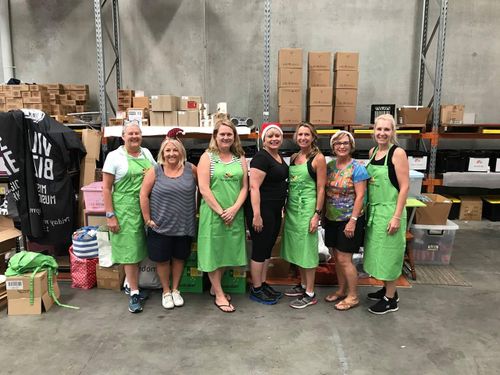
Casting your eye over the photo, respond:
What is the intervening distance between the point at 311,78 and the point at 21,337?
406 cm

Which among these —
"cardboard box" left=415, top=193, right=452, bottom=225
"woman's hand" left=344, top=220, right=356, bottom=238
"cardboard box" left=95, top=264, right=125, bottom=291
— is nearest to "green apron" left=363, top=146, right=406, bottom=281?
"woman's hand" left=344, top=220, right=356, bottom=238

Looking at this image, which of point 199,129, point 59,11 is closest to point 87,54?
point 59,11

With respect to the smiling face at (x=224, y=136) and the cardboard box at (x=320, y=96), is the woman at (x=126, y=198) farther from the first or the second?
the cardboard box at (x=320, y=96)

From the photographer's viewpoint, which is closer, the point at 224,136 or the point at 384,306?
the point at 224,136

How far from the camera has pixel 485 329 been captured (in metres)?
2.70

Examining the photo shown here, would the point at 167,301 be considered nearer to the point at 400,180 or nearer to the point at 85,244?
the point at 85,244

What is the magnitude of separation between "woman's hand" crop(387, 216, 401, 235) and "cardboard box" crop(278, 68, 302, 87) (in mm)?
2690

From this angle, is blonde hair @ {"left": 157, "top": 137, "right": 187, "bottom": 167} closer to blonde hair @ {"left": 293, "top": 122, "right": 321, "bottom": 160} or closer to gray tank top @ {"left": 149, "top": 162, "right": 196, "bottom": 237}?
gray tank top @ {"left": 149, "top": 162, "right": 196, "bottom": 237}

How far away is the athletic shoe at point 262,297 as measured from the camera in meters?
3.02

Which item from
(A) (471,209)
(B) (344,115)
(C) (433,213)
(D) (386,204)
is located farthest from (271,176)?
(A) (471,209)

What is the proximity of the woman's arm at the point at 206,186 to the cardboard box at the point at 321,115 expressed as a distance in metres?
2.51

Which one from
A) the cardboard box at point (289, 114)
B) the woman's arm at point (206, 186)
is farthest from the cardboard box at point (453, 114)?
the woman's arm at point (206, 186)

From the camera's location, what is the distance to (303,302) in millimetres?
2986

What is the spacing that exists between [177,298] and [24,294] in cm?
108
